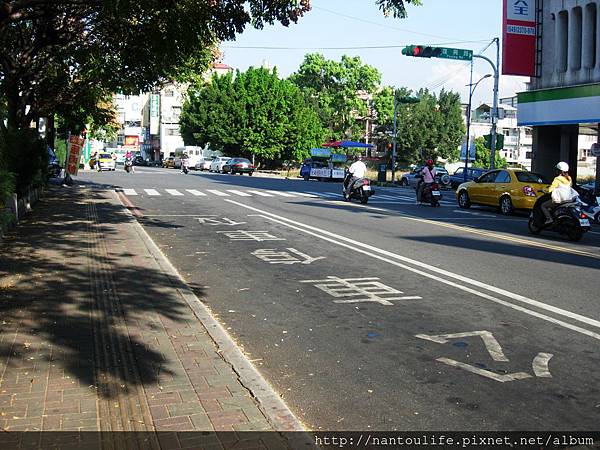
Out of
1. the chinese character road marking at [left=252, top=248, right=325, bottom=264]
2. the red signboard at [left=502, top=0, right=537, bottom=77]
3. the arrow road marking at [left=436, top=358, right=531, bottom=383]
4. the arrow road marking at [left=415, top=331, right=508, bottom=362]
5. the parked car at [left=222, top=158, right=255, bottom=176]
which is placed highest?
the red signboard at [left=502, top=0, right=537, bottom=77]

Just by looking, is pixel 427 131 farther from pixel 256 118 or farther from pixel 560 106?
pixel 560 106

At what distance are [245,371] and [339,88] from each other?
289 feet

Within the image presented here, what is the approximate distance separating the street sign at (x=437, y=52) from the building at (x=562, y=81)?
152 inches

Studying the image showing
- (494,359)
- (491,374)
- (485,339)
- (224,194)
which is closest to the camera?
(491,374)

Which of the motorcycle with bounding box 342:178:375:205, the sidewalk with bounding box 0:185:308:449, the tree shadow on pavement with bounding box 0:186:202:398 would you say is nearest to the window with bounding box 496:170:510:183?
the motorcycle with bounding box 342:178:375:205

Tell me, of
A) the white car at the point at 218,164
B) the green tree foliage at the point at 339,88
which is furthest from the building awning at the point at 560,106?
the green tree foliage at the point at 339,88

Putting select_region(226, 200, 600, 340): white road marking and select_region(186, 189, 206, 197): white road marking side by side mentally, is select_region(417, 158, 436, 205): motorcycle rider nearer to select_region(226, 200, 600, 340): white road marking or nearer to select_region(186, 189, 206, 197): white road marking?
select_region(186, 189, 206, 197): white road marking

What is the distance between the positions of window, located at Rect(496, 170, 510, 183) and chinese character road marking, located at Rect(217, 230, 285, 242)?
10.5m

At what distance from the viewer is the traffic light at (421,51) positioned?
24.9 m

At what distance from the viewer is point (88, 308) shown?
270 inches

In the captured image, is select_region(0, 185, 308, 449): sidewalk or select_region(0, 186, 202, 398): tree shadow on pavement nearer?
select_region(0, 185, 308, 449): sidewalk

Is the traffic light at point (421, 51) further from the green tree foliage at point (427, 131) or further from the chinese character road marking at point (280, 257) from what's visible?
the green tree foliage at point (427, 131)

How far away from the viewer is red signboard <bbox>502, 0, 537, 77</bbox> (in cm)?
2948

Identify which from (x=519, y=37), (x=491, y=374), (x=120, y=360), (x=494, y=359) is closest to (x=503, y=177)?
(x=519, y=37)
